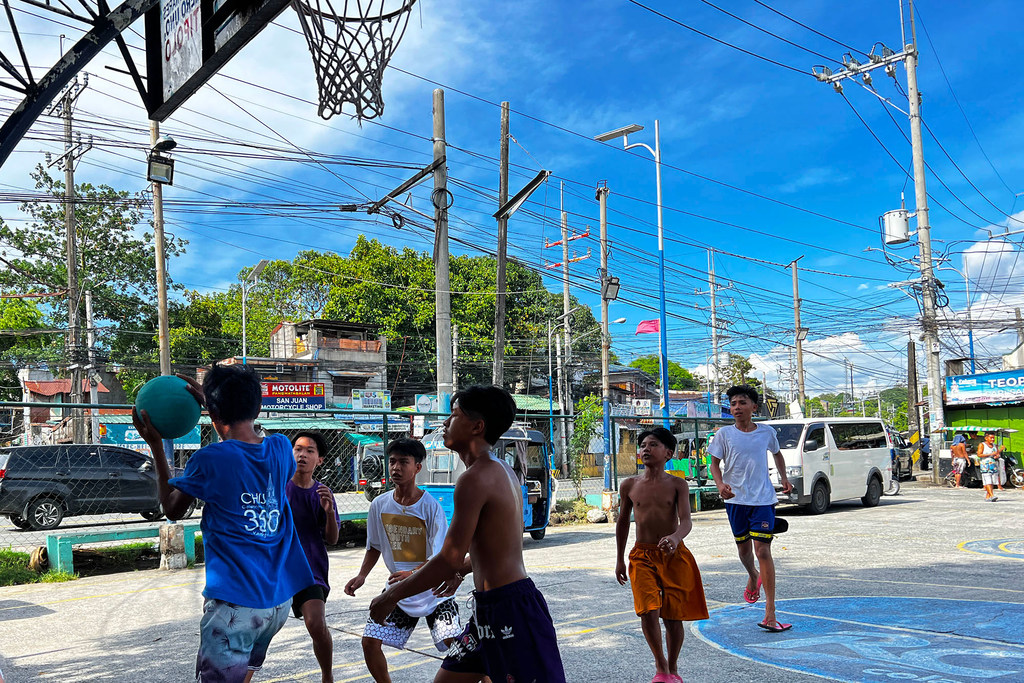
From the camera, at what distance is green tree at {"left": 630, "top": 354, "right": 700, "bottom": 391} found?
325ft

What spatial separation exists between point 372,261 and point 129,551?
35114 mm

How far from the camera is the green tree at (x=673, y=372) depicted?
325 feet

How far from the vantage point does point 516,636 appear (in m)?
3.28

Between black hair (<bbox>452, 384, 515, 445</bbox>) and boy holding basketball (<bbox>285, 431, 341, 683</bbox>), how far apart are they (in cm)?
162

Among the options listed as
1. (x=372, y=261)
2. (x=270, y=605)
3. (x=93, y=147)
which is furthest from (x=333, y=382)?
(x=270, y=605)

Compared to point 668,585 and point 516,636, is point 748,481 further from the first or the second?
point 516,636

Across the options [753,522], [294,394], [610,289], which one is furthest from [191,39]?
[294,394]

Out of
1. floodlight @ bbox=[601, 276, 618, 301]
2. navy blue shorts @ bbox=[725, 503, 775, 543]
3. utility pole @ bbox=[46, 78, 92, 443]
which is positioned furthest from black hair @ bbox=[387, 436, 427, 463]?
utility pole @ bbox=[46, 78, 92, 443]

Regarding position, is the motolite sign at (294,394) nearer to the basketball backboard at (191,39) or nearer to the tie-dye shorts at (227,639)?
the basketball backboard at (191,39)

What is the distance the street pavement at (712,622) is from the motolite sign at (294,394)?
1131 inches

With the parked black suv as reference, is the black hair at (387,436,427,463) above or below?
above

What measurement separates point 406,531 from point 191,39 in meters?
3.41

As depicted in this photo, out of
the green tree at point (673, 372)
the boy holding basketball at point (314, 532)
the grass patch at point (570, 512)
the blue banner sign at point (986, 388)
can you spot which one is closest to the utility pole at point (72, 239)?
the grass patch at point (570, 512)

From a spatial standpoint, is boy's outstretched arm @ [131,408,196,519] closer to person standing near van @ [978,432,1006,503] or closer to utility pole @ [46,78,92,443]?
person standing near van @ [978,432,1006,503]
